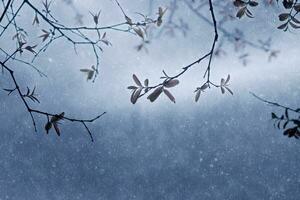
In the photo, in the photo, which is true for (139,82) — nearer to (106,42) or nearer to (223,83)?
(223,83)

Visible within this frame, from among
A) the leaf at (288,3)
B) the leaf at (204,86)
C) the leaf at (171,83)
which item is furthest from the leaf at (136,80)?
the leaf at (288,3)

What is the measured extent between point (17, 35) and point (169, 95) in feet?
3.96

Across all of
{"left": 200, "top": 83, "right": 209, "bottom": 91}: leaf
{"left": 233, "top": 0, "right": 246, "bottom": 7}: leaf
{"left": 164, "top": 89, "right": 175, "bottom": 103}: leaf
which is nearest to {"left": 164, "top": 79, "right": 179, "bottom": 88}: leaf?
{"left": 164, "top": 89, "right": 175, "bottom": 103}: leaf

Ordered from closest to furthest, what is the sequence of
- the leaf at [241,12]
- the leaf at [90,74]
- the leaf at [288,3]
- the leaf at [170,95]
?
the leaf at [170,95] < the leaf at [288,3] < the leaf at [241,12] < the leaf at [90,74]

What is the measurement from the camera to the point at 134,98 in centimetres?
145

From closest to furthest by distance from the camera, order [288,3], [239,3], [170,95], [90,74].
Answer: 1. [170,95]
2. [288,3]
3. [239,3]
4. [90,74]

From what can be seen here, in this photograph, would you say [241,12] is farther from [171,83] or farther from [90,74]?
[90,74]

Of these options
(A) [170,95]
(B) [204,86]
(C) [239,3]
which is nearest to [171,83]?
(A) [170,95]

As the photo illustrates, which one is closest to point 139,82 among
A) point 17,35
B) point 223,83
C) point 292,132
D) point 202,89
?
point 202,89

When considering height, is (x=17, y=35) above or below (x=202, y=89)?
above

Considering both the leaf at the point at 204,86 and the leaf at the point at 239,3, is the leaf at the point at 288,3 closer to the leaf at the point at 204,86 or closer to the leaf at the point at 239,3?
the leaf at the point at 239,3

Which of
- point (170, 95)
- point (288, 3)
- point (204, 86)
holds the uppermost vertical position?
point (288, 3)

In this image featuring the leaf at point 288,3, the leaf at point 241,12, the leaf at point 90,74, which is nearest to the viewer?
the leaf at point 288,3

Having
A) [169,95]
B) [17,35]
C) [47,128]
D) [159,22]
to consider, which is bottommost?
[47,128]
